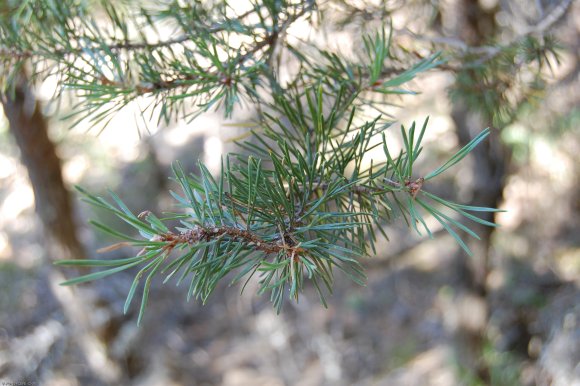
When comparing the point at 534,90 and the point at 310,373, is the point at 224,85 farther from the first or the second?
the point at 310,373

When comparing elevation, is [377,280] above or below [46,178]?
below

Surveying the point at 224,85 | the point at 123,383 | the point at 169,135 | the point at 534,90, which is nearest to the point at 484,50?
the point at 534,90

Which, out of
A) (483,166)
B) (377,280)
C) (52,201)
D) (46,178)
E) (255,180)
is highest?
(46,178)

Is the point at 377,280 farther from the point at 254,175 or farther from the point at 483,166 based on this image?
the point at 254,175

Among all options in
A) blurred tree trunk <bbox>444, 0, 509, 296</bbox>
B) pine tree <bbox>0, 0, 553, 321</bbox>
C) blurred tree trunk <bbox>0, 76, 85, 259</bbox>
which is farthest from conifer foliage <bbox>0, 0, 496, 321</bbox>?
blurred tree trunk <bbox>0, 76, 85, 259</bbox>

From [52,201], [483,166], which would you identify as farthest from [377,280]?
[52,201]

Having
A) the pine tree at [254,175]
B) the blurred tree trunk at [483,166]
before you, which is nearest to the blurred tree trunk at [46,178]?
the pine tree at [254,175]

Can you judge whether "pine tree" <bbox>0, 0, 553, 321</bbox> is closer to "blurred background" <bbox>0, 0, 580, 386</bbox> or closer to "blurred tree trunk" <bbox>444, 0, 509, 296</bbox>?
"blurred background" <bbox>0, 0, 580, 386</bbox>

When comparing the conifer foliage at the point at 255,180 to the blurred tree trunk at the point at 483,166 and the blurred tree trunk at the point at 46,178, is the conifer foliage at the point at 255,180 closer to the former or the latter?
the blurred tree trunk at the point at 483,166
